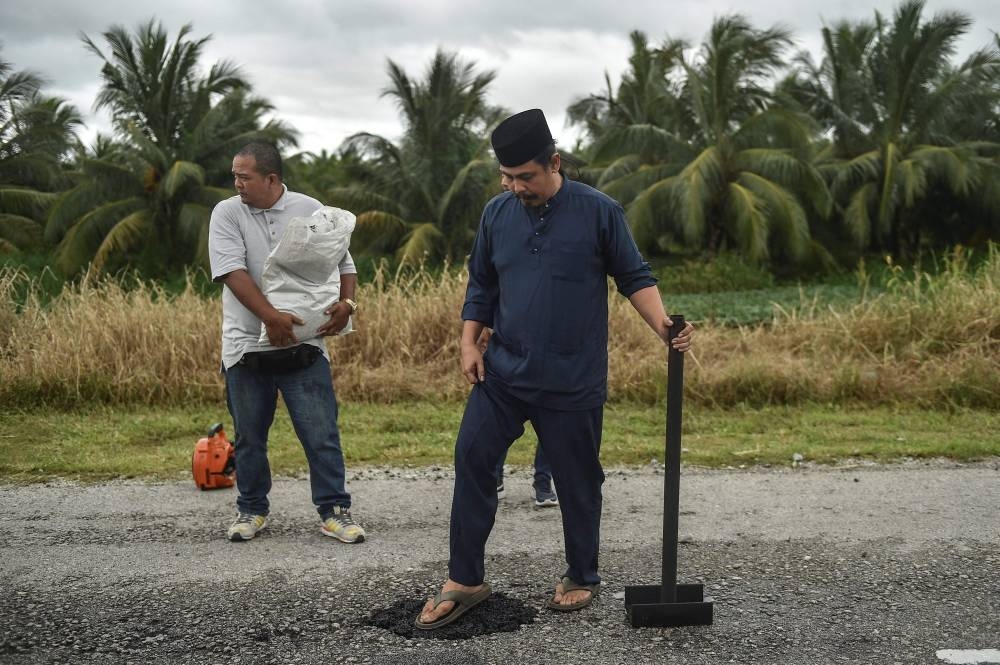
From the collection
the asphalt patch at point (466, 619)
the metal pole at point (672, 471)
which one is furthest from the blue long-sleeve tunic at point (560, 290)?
the asphalt patch at point (466, 619)

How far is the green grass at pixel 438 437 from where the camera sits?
698 cm

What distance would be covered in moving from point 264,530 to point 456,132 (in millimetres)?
26158

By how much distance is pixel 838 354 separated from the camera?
10289 millimetres

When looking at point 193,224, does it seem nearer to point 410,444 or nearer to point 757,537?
point 410,444

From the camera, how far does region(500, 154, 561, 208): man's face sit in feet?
13.0

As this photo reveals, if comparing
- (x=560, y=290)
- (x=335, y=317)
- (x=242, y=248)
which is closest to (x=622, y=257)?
(x=560, y=290)

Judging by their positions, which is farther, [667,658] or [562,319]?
[562,319]

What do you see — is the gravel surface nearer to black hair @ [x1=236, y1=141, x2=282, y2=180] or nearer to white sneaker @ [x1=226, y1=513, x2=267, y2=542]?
white sneaker @ [x1=226, y1=513, x2=267, y2=542]

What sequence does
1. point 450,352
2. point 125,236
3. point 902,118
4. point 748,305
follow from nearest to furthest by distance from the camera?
point 450,352 < point 748,305 < point 125,236 < point 902,118

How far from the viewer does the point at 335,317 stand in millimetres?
5141

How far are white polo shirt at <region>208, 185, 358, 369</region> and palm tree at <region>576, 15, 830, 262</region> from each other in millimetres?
21386

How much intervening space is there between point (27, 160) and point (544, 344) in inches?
1194

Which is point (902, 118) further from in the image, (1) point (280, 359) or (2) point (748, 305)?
(1) point (280, 359)

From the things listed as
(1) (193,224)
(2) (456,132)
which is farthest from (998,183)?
(1) (193,224)
